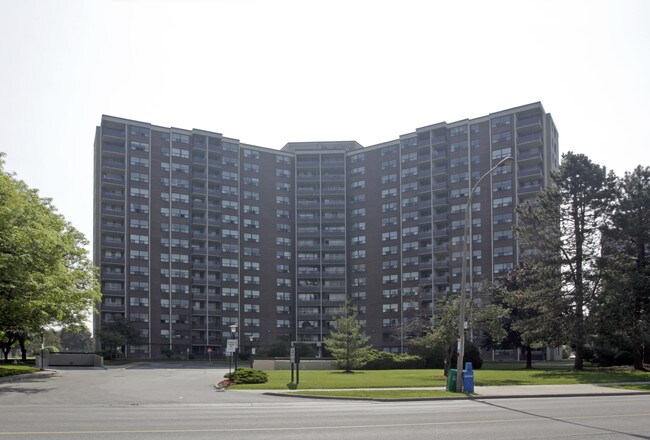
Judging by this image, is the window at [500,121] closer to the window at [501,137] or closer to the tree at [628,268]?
the window at [501,137]

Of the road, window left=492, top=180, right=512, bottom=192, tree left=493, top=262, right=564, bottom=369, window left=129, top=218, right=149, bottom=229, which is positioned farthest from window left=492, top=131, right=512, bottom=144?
the road

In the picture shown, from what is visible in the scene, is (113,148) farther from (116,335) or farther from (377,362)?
(377,362)

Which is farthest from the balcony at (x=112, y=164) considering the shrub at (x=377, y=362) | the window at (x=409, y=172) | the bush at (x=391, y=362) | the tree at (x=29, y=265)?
the tree at (x=29, y=265)

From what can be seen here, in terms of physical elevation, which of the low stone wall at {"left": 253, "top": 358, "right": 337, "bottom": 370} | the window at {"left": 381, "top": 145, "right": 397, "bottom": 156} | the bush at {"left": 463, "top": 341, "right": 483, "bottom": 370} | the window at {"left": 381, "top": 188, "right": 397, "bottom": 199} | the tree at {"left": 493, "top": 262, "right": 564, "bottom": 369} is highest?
the window at {"left": 381, "top": 145, "right": 397, "bottom": 156}

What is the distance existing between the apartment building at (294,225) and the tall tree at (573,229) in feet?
→ 175

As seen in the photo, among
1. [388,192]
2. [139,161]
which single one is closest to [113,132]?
[139,161]

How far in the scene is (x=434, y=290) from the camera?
122 meters

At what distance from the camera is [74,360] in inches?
3140

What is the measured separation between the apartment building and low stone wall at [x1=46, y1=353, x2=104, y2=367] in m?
35.0

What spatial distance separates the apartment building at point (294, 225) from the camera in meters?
118

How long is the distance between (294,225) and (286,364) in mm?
75789

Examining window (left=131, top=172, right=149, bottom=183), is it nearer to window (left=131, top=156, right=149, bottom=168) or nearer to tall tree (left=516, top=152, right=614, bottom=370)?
window (left=131, top=156, right=149, bottom=168)

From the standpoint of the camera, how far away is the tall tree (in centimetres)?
5909

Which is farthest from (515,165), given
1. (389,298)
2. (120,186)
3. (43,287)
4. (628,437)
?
(628,437)
